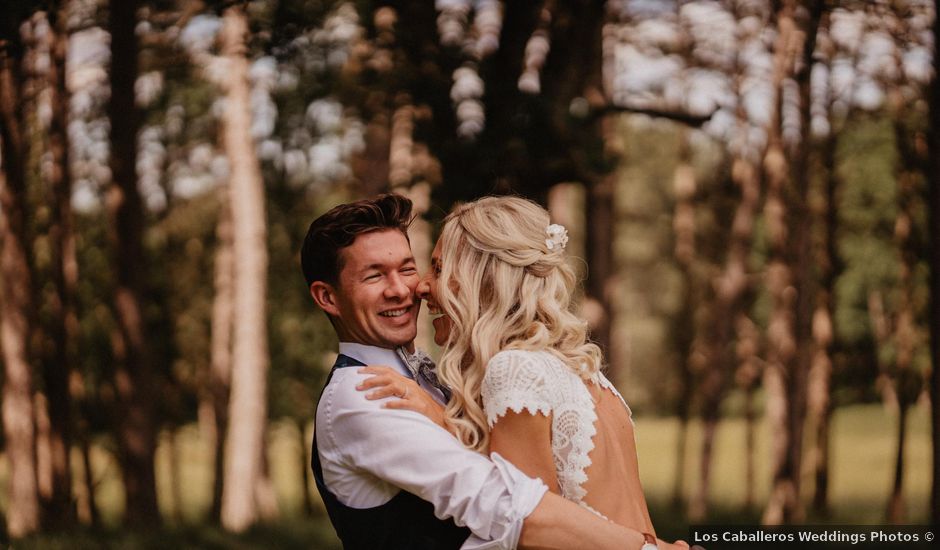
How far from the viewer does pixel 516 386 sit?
3.14 m

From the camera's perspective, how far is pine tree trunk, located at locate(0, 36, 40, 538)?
10.1 meters

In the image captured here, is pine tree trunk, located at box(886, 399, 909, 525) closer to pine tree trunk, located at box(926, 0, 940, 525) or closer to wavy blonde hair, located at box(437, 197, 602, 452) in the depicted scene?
pine tree trunk, located at box(926, 0, 940, 525)

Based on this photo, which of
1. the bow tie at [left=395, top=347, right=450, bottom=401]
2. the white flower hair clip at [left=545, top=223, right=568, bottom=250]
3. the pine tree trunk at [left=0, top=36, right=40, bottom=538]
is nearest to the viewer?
the white flower hair clip at [left=545, top=223, right=568, bottom=250]

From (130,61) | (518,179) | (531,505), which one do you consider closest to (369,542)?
(531,505)

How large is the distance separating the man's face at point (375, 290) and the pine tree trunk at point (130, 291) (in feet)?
23.1

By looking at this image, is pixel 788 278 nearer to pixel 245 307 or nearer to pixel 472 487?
pixel 245 307

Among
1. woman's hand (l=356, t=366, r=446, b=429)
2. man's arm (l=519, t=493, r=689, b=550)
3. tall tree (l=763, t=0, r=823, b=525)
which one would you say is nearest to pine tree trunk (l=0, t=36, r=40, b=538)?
woman's hand (l=356, t=366, r=446, b=429)

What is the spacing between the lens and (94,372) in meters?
22.4

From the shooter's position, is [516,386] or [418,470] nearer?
[418,470]

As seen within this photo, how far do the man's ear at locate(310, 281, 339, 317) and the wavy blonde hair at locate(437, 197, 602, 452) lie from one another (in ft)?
1.13

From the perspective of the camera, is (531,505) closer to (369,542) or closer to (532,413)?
(532,413)

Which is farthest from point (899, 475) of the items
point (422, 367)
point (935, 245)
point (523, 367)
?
point (523, 367)

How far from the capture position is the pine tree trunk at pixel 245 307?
14.9 meters

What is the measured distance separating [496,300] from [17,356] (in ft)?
28.0
